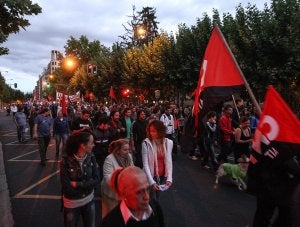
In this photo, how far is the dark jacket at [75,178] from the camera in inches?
184

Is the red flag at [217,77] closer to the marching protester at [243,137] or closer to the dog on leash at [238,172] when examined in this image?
the dog on leash at [238,172]

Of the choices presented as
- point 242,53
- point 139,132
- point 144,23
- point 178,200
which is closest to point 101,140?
point 178,200

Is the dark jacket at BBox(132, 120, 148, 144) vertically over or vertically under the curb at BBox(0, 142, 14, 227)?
over

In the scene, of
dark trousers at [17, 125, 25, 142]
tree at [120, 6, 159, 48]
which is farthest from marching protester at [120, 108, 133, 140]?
tree at [120, 6, 159, 48]

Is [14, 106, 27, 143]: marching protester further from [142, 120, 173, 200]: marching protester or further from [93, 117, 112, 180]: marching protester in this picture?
[142, 120, 173, 200]: marching protester

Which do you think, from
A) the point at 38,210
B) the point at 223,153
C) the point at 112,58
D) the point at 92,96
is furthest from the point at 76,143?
the point at 92,96

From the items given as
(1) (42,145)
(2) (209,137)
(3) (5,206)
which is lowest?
(3) (5,206)

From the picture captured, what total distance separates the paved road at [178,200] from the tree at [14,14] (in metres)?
7.57

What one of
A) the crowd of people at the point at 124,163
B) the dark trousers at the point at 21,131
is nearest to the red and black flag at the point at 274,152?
the crowd of people at the point at 124,163

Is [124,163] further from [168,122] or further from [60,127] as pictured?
[60,127]

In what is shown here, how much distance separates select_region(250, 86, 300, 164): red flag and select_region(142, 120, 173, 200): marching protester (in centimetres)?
162

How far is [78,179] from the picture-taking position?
4.70 meters

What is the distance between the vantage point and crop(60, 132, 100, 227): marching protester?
4.68 metres

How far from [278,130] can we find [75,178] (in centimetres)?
221
